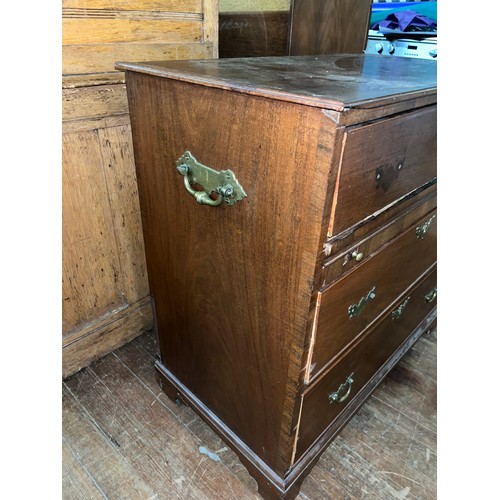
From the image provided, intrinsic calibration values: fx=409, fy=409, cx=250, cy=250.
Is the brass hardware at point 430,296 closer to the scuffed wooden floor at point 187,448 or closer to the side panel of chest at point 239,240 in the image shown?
the scuffed wooden floor at point 187,448

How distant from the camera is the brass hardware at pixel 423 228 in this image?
3.82 ft

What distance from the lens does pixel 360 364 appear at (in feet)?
4.07

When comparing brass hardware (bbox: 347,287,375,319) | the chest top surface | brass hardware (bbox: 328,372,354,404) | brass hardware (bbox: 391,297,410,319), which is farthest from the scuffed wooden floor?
the chest top surface

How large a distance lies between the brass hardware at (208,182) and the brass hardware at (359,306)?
1.28 feet

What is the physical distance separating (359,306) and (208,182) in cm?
48

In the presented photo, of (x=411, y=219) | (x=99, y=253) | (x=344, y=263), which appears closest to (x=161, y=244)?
(x=99, y=253)

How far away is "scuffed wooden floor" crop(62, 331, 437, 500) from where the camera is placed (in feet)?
3.98

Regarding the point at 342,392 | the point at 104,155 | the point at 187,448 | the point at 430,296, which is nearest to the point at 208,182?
the point at 104,155

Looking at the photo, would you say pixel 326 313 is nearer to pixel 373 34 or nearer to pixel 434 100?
pixel 434 100

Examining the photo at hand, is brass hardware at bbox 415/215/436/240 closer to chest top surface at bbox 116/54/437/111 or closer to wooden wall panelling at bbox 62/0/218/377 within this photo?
chest top surface at bbox 116/54/437/111

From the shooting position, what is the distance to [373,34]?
2.36 metres

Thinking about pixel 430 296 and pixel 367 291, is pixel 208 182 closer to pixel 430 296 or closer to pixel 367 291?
pixel 367 291

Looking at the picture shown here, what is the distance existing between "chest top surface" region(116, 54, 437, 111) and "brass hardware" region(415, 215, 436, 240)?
402 millimetres

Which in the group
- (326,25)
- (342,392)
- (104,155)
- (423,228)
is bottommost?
(342,392)
